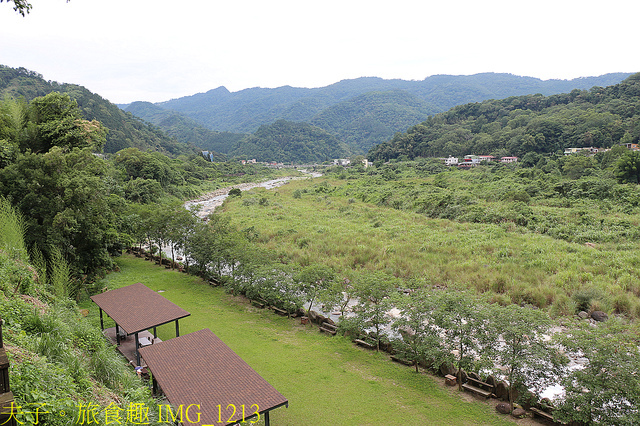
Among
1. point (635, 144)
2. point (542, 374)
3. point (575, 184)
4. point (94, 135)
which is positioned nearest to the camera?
point (542, 374)

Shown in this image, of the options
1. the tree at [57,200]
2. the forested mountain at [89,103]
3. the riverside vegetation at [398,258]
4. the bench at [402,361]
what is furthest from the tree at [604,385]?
the forested mountain at [89,103]

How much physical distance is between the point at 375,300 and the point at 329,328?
7.32 feet

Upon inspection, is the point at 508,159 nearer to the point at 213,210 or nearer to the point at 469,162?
the point at 469,162

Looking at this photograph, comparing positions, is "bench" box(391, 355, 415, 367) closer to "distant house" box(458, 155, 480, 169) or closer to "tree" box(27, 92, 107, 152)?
"tree" box(27, 92, 107, 152)

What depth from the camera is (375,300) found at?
43.5ft

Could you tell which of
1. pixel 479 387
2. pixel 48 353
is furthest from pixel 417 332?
pixel 48 353

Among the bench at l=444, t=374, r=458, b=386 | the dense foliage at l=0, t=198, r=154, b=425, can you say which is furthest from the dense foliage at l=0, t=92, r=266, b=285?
the bench at l=444, t=374, r=458, b=386

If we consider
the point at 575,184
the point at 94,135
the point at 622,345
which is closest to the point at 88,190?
the point at 94,135

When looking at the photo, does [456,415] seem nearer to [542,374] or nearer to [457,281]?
[542,374]

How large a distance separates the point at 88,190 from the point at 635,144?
69.6 metres

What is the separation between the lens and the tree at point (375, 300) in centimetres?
1244

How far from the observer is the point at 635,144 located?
182 ft

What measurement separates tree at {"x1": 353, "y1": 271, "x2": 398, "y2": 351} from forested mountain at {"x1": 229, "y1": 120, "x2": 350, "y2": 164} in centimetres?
14218

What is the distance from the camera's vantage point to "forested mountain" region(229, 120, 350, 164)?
15638 cm
